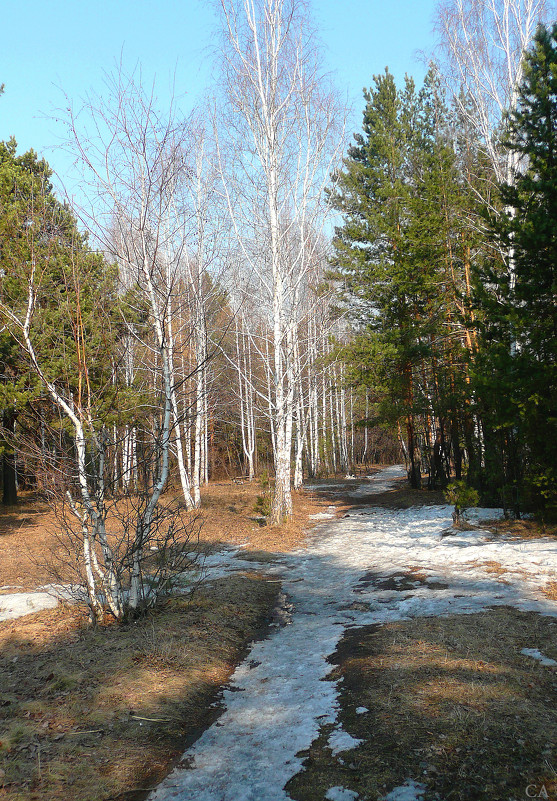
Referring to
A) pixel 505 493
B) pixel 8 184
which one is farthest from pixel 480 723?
pixel 8 184

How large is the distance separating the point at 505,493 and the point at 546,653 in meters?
7.08

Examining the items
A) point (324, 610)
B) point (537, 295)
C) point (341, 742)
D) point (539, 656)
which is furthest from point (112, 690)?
point (537, 295)

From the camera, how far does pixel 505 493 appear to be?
424 inches

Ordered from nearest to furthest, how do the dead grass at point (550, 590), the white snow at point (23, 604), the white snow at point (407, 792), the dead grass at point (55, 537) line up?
the white snow at point (407, 792)
the dead grass at point (550, 590)
the white snow at point (23, 604)
the dead grass at point (55, 537)

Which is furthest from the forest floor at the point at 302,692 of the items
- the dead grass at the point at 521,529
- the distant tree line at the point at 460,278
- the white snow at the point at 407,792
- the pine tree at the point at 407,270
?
the pine tree at the point at 407,270

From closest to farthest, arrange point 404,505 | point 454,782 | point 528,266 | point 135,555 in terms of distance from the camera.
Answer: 1. point 454,782
2. point 135,555
3. point 528,266
4. point 404,505

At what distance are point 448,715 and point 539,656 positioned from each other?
48.1 inches

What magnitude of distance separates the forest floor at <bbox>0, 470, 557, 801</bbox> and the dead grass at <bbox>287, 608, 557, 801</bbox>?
12mm

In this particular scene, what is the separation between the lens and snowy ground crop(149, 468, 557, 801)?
→ 3.02 metres

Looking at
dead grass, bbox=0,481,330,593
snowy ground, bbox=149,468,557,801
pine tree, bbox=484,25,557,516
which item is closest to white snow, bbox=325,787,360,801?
A: snowy ground, bbox=149,468,557,801

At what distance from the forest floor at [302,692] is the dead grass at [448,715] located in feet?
0.04

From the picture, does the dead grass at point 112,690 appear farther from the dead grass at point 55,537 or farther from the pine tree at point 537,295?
the pine tree at point 537,295

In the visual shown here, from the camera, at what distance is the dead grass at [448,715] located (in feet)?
8.96

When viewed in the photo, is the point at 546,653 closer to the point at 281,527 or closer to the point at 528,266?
the point at 528,266
